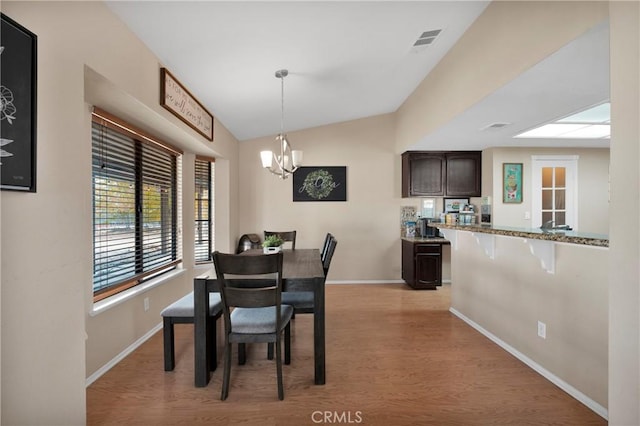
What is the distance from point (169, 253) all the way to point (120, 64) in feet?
7.34

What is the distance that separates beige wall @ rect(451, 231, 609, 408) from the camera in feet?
6.20

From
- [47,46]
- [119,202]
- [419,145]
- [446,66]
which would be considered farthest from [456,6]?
[119,202]

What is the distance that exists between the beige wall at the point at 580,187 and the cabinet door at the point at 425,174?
0.72 metres

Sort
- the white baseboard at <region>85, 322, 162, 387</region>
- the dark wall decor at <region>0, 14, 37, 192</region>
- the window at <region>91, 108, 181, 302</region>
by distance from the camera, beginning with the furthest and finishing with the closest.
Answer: the window at <region>91, 108, 181, 302</region>
the white baseboard at <region>85, 322, 162, 387</region>
the dark wall decor at <region>0, 14, 37, 192</region>

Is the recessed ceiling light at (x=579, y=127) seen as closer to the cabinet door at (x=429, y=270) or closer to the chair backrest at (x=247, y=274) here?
the cabinet door at (x=429, y=270)

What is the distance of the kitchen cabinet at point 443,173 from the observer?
473cm

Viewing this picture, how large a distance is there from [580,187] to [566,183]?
19 cm

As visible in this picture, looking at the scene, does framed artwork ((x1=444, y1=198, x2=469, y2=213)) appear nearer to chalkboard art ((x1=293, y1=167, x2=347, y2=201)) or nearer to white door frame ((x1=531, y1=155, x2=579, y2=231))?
white door frame ((x1=531, y1=155, x2=579, y2=231))

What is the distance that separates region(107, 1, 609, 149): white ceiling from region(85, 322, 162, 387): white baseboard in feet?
7.94

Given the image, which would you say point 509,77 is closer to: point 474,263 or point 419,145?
point 474,263

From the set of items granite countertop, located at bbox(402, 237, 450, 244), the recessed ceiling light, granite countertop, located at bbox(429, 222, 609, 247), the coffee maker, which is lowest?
granite countertop, located at bbox(402, 237, 450, 244)

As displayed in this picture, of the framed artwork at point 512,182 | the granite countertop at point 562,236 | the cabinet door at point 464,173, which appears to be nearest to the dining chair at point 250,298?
the granite countertop at point 562,236

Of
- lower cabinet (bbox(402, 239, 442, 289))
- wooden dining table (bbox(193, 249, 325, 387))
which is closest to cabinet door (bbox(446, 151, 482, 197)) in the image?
lower cabinet (bbox(402, 239, 442, 289))

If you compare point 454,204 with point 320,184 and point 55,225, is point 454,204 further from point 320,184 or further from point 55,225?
point 55,225
